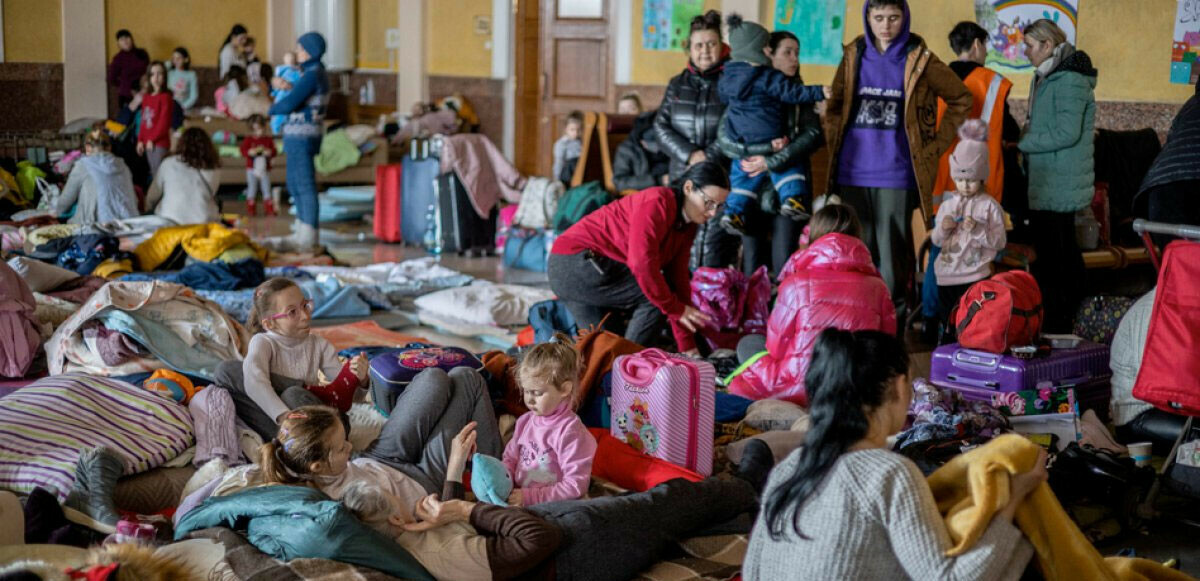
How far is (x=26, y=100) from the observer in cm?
1294

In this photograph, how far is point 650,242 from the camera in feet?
16.9

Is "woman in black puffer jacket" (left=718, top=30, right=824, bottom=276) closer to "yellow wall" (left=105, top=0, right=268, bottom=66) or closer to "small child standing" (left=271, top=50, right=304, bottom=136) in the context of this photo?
"small child standing" (left=271, top=50, right=304, bottom=136)

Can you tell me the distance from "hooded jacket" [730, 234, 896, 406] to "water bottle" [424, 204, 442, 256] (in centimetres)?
467

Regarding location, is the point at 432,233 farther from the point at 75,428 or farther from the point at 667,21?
the point at 75,428

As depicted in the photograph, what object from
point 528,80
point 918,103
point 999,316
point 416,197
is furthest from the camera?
point 528,80

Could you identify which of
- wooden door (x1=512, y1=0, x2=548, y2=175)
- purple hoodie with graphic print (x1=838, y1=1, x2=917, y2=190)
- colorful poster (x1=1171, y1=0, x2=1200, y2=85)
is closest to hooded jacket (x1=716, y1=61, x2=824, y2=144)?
purple hoodie with graphic print (x1=838, y1=1, x2=917, y2=190)

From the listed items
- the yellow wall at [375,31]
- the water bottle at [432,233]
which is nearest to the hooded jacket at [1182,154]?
the water bottle at [432,233]

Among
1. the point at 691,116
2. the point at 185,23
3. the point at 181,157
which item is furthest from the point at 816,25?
the point at 185,23

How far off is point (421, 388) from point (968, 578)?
2.07 m

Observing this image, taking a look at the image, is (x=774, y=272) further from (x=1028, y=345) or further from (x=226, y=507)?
(x=226, y=507)

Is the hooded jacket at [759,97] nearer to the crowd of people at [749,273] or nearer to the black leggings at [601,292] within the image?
the crowd of people at [749,273]

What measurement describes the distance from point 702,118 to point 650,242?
1.90m

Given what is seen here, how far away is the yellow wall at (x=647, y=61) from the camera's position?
10.7m

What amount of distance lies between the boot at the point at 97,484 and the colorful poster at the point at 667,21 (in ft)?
24.4
